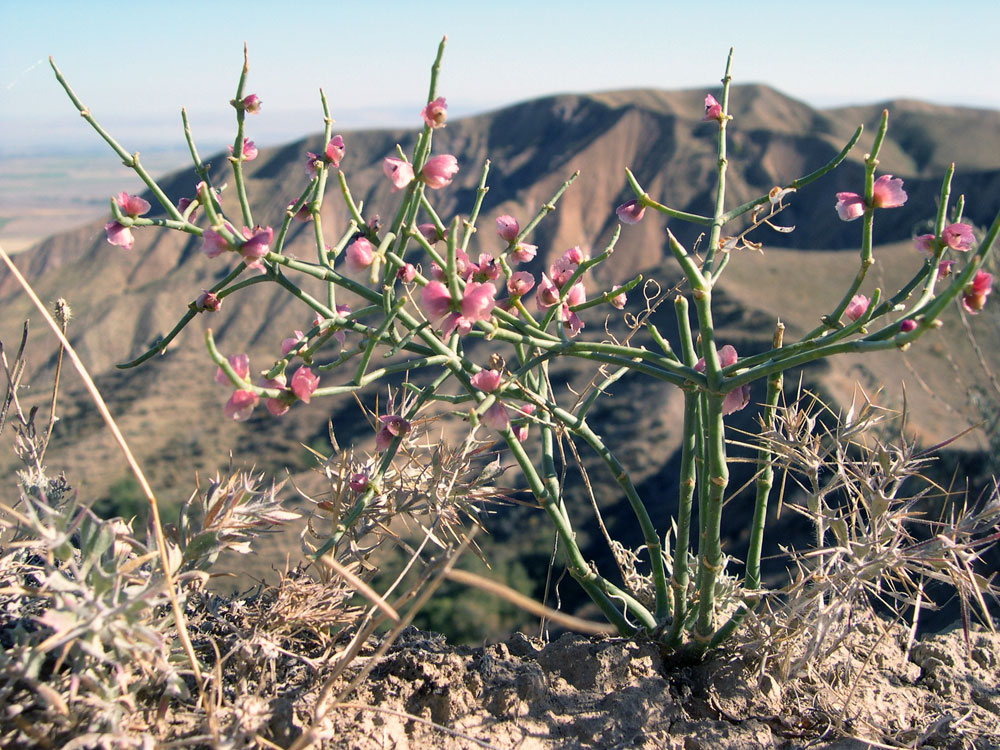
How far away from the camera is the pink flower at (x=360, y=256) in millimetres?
1559

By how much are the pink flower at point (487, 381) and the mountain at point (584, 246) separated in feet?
52.9

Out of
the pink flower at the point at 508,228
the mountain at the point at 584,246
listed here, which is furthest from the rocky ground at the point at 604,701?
the mountain at the point at 584,246

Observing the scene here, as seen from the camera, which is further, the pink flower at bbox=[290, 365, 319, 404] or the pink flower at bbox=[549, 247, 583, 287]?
the pink flower at bbox=[549, 247, 583, 287]

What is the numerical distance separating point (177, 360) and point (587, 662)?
40359 mm

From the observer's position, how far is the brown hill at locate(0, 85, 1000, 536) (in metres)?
24.0

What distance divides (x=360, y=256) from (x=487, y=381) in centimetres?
37

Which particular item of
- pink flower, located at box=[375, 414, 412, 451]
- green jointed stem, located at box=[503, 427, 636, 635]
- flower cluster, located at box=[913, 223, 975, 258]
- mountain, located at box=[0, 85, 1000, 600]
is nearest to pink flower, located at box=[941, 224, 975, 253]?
flower cluster, located at box=[913, 223, 975, 258]

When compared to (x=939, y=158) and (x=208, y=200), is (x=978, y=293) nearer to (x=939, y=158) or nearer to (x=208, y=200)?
(x=208, y=200)

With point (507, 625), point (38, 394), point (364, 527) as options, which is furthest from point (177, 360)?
point (364, 527)

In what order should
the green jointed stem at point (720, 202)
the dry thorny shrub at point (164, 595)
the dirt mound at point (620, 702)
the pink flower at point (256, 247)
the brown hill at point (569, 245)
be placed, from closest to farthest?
1. the dry thorny shrub at point (164, 595)
2. the pink flower at point (256, 247)
3. the dirt mound at point (620, 702)
4. the green jointed stem at point (720, 202)
5. the brown hill at point (569, 245)

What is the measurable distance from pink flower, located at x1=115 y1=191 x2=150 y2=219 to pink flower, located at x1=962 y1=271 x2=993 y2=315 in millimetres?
1743

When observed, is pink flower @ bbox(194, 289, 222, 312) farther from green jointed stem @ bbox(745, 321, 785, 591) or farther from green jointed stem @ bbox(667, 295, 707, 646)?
green jointed stem @ bbox(745, 321, 785, 591)

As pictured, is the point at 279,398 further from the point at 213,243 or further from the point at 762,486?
the point at 762,486

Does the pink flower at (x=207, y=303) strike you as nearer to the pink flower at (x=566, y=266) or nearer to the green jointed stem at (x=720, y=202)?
the pink flower at (x=566, y=266)
